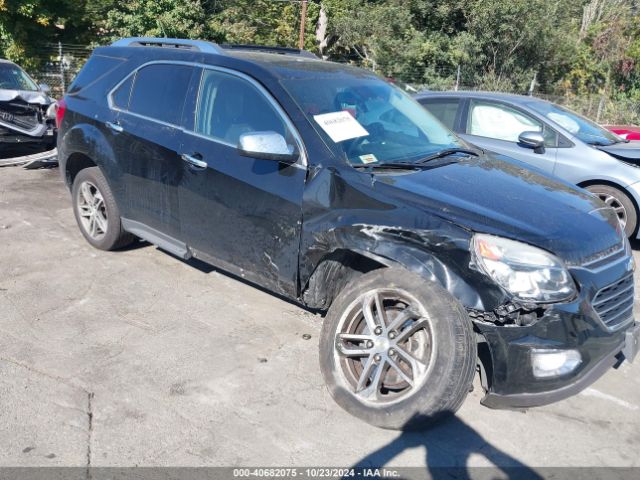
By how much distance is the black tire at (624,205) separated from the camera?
648 centimetres

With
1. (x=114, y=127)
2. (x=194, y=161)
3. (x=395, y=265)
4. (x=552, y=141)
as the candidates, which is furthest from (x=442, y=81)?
(x=395, y=265)

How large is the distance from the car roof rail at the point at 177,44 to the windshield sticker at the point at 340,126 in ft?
3.55

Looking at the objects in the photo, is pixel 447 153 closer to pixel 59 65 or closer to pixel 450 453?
pixel 450 453

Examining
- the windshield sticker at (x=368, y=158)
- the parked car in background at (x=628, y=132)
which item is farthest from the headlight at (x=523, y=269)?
the parked car in background at (x=628, y=132)

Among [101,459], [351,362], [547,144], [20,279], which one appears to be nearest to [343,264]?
[351,362]

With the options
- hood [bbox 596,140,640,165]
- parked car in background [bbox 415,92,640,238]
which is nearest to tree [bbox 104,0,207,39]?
parked car in background [bbox 415,92,640,238]

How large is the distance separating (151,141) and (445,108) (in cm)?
418

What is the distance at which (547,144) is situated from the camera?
6.84 metres

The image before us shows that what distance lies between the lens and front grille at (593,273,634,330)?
3.09 meters

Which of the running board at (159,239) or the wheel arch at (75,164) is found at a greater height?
the wheel arch at (75,164)

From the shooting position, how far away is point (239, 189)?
3.87 m

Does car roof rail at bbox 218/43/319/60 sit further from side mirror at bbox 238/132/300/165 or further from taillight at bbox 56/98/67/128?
taillight at bbox 56/98/67/128

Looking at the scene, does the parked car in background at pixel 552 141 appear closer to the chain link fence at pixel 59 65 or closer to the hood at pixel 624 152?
the hood at pixel 624 152

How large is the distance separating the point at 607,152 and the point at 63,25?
2202cm
